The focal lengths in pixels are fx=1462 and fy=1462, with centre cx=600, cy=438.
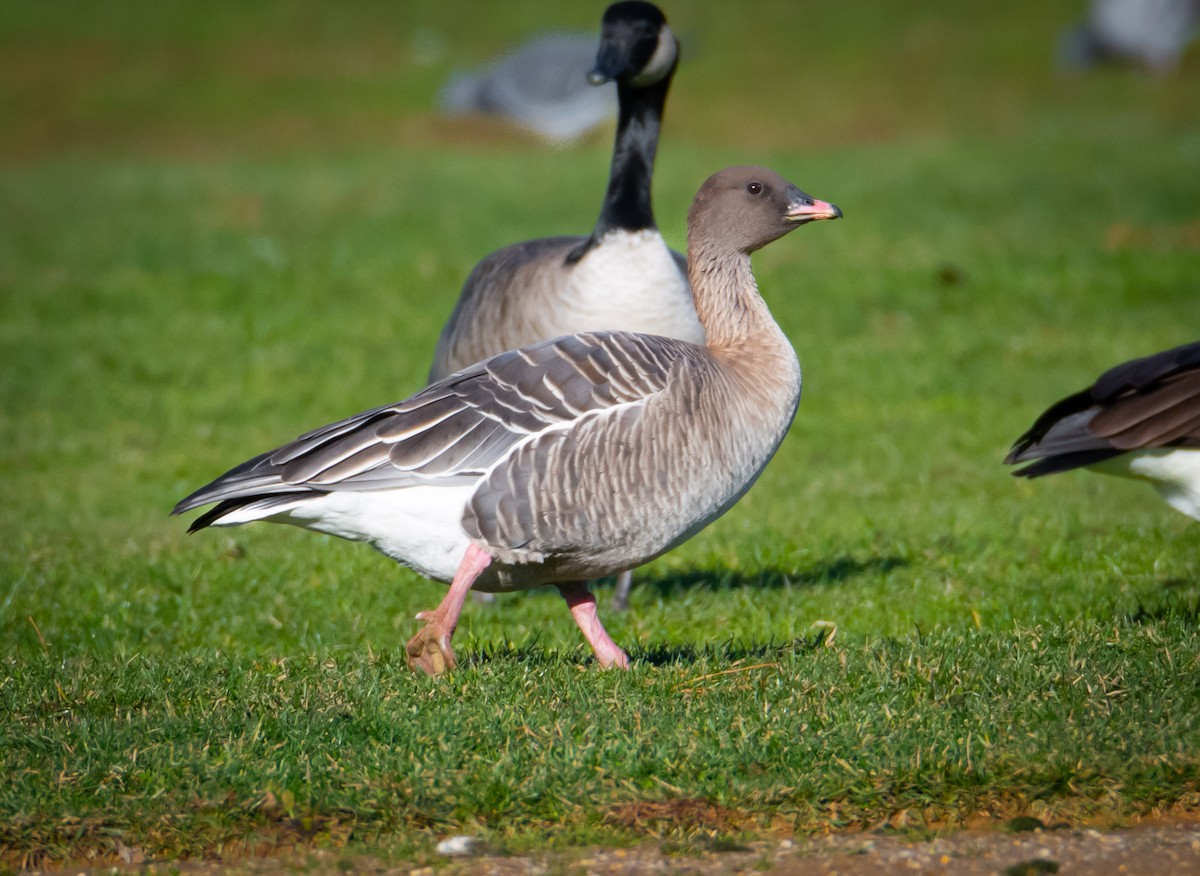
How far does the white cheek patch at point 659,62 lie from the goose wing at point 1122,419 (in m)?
3.21

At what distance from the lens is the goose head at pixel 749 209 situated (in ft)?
18.9

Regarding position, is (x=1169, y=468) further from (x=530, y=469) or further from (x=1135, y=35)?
(x=1135, y=35)

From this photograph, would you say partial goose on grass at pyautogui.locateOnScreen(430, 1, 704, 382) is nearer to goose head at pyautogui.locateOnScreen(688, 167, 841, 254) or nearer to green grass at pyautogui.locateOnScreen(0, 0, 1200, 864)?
goose head at pyautogui.locateOnScreen(688, 167, 841, 254)

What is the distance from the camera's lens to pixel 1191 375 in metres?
5.54

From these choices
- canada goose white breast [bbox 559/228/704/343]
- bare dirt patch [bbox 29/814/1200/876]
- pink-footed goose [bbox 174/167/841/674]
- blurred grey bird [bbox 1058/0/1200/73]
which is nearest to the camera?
bare dirt patch [bbox 29/814/1200/876]

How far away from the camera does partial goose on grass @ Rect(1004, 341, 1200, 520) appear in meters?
5.42

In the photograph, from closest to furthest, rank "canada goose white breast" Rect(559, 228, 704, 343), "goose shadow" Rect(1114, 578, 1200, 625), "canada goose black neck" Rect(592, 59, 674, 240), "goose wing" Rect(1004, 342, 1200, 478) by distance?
1. "goose wing" Rect(1004, 342, 1200, 478)
2. "goose shadow" Rect(1114, 578, 1200, 625)
3. "canada goose white breast" Rect(559, 228, 704, 343)
4. "canada goose black neck" Rect(592, 59, 674, 240)

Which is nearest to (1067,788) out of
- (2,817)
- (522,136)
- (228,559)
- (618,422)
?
(618,422)

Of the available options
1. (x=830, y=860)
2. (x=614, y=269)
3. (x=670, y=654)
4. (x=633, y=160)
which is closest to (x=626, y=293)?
(x=614, y=269)

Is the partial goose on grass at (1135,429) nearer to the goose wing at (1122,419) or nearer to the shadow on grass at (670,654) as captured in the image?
the goose wing at (1122,419)

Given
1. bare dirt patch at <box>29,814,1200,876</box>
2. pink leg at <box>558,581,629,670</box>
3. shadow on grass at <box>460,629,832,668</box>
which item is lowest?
bare dirt patch at <box>29,814,1200,876</box>

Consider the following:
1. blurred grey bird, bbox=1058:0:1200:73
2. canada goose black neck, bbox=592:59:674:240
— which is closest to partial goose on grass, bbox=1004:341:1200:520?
canada goose black neck, bbox=592:59:674:240

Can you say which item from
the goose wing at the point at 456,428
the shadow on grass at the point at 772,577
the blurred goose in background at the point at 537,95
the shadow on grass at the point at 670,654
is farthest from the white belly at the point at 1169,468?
the blurred goose in background at the point at 537,95

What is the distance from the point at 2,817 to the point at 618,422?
232 centimetres
